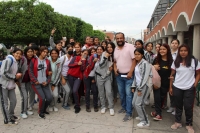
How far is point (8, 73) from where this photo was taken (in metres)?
3.62

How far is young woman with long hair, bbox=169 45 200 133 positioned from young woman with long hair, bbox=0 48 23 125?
3.31 metres

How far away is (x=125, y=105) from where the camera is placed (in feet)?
14.4

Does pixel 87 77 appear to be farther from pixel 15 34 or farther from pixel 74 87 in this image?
pixel 15 34

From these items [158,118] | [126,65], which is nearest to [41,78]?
[126,65]

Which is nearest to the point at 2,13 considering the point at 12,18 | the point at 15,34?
the point at 12,18

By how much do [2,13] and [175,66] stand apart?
68.6 feet

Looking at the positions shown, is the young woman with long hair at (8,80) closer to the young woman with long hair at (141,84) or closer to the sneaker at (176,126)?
the young woman with long hair at (141,84)

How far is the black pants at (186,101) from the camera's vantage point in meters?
3.33

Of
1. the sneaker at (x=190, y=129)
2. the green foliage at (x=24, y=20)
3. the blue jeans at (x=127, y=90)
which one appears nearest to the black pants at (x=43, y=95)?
the blue jeans at (x=127, y=90)

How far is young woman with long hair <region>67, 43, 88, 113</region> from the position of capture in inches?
178

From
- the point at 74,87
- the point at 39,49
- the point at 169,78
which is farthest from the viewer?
the point at 74,87

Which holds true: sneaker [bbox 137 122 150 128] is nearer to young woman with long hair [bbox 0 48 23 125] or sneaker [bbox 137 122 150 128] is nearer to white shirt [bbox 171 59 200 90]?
white shirt [bbox 171 59 200 90]

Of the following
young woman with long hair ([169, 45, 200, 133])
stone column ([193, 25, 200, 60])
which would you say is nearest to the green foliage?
stone column ([193, 25, 200, 60])

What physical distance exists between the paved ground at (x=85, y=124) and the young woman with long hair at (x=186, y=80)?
0.52 m
